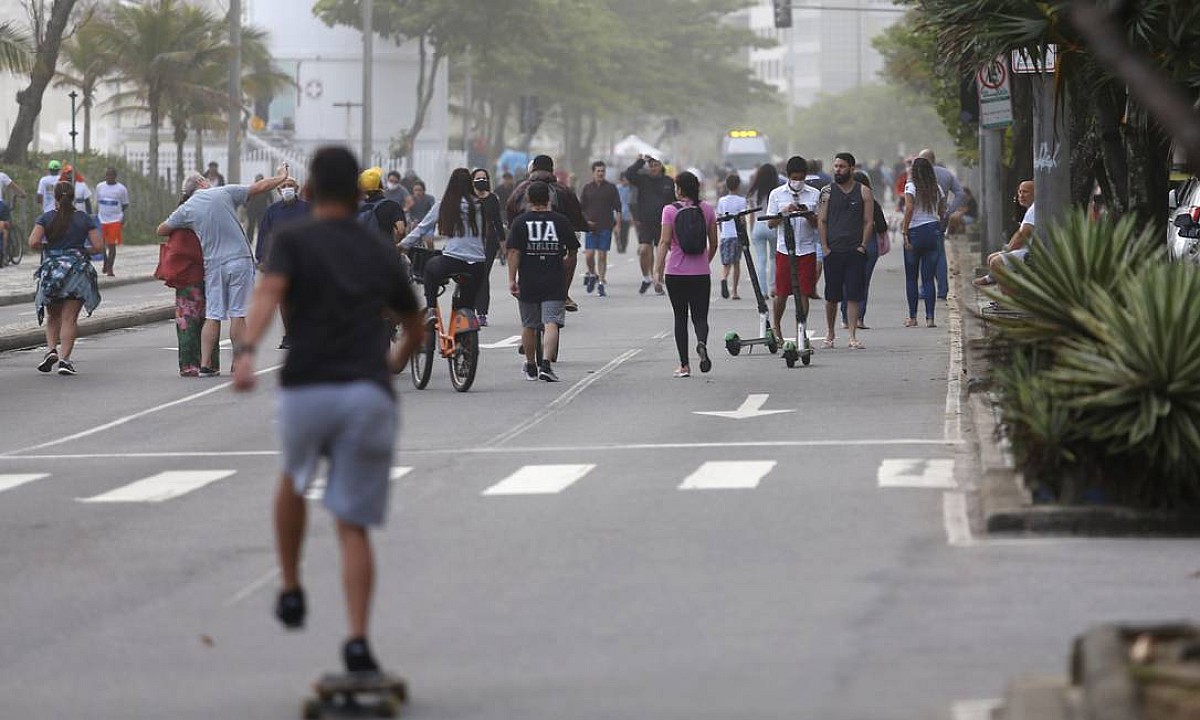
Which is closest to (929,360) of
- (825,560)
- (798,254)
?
(798,254)

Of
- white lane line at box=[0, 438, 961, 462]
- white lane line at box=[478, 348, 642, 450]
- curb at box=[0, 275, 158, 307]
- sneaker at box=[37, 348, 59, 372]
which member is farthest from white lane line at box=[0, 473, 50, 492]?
curb at box=[0, 275, 158, 307]

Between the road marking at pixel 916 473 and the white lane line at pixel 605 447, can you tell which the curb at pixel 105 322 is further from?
the road marking at pixel 916 473

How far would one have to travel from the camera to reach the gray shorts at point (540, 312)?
1875cm

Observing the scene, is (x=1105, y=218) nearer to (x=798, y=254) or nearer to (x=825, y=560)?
(x=825, y=560)

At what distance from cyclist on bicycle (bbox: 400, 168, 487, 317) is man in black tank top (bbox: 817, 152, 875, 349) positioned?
129 inches

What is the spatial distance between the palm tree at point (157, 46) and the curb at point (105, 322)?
2369 centimetres

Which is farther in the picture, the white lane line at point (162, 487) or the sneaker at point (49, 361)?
the sneaker at point (49, 361)

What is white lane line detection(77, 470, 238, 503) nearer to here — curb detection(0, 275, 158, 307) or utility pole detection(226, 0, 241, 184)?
curb detection(0, 275, 158, 307)

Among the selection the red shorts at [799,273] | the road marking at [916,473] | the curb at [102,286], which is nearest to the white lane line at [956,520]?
the road marking at [916,473]

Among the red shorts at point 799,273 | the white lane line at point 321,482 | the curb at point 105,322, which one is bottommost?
the white lane line at point 321,482

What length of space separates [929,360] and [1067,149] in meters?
2.77

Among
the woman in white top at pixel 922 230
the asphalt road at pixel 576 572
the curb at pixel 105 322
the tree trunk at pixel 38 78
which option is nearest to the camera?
the asphalt road at pixel 576 572

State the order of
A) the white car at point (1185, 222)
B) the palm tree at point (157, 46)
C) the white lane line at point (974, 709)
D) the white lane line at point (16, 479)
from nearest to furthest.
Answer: the white lane line at point (974, 709)
the white lane line at point (16, 479)
the white car at point (1185, 222)
the palm tree at point (157, 46)

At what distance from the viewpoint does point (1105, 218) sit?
41.2 ft
